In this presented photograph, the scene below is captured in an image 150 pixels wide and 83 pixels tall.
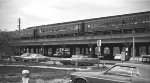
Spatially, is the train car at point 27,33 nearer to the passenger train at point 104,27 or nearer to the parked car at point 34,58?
the passenger train at point 104,27

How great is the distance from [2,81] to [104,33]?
Result: 3756 centimetres

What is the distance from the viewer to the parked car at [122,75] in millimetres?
7046

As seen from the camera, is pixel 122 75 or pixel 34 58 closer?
pixel 122 75

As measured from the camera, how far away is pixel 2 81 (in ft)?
37.6

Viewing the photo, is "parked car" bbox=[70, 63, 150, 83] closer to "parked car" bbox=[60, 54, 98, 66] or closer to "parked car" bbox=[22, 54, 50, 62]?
"parked car" bbox=[60, 54, 98, 66]

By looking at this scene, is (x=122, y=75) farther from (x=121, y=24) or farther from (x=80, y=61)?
(x=121, y=24)

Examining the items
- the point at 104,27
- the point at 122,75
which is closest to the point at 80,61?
the point at 122,75

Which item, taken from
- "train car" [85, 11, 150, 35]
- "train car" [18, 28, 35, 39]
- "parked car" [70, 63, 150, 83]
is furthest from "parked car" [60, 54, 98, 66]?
"train car" [18, 28, 35, 39]

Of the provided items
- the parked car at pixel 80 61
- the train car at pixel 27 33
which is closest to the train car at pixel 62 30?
the train car at pixel 27 33

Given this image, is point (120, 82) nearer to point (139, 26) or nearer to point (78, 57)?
point (78, 57)

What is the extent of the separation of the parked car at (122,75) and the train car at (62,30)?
4202 centimetres

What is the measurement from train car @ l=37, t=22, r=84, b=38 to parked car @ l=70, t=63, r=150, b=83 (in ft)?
138

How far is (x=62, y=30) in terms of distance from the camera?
178ft

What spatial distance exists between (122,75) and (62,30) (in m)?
47.0
